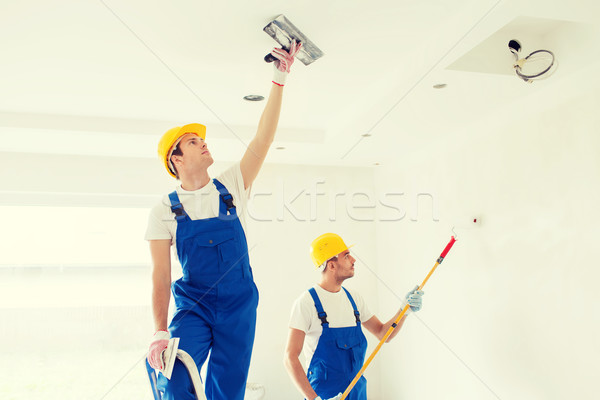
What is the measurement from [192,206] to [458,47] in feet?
4.48

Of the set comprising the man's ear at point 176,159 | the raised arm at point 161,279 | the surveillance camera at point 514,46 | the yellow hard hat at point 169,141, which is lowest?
the raised arm at point 161,279

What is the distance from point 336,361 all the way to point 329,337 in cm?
14

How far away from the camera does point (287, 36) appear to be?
2.14 metres

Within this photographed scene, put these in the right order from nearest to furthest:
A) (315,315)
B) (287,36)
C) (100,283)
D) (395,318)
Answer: (287,36) → (315,315) → (395,318) → (100,283)

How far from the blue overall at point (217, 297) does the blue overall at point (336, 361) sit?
38.5 inches

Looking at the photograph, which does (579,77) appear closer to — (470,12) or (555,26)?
(555,26)

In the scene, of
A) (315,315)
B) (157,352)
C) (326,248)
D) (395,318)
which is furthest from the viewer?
(326,248)

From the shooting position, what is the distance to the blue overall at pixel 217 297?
1.83 meters

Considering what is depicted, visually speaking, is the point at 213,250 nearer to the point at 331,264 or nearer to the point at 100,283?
the point at 331,264

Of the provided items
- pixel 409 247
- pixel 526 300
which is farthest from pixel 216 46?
pixel 409 247

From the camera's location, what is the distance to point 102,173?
13.5 ft

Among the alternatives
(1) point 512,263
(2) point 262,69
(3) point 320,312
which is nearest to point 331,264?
(3) point 320,312

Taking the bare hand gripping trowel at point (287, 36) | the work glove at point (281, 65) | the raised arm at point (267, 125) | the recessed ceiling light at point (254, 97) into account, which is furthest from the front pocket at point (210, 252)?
the recessed ceiling light at point (254, 97)

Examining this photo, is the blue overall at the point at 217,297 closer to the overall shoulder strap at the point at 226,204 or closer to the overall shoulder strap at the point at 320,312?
the overall shoulder strap at the point at 226,204
